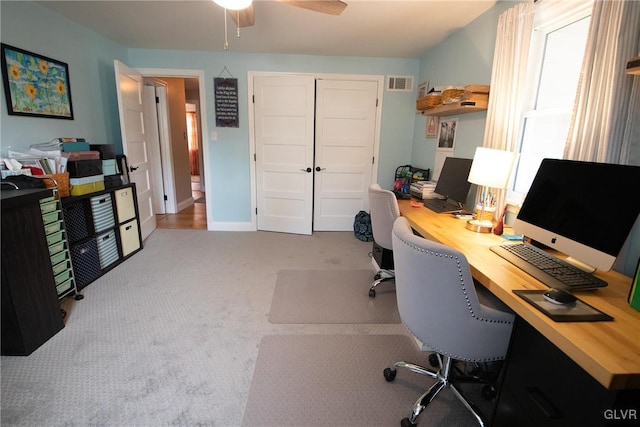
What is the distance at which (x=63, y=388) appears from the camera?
5.15ft

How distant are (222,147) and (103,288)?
7.23 feet

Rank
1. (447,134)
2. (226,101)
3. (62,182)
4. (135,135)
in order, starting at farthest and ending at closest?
1. (226,101)
2. (135,135)
3. (447,134)
4. (62,182)

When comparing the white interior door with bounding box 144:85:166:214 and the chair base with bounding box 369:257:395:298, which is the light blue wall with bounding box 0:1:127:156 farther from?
the chair base with bounding box 369:257:395:298

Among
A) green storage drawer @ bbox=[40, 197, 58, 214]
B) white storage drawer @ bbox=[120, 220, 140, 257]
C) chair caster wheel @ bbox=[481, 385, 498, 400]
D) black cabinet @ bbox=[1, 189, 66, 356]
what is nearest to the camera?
chair caster wheel @ bbox=[481, 385, 498, 400]

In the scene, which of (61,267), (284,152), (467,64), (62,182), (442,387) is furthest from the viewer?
(284,152)

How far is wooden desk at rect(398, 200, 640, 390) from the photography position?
747mm

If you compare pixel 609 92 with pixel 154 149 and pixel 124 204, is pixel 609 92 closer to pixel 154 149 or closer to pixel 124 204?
pixel 124 204

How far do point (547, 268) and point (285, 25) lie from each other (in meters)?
2.87

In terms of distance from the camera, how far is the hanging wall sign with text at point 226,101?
12.6 feet

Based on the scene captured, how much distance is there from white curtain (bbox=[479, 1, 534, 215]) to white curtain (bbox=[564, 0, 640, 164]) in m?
0.51

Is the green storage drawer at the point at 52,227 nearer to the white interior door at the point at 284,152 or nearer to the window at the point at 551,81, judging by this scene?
the white interior door at the point at 284,152

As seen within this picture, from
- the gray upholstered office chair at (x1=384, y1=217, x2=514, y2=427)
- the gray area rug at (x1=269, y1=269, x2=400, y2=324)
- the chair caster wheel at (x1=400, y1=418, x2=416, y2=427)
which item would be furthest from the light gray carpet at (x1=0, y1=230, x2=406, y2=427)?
the gray upholstered office chair at (x1=384, y1=217, x2=514, y2=427)

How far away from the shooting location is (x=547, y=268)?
128 centimetres

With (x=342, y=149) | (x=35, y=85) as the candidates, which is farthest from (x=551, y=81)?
(x=35, y=85)
